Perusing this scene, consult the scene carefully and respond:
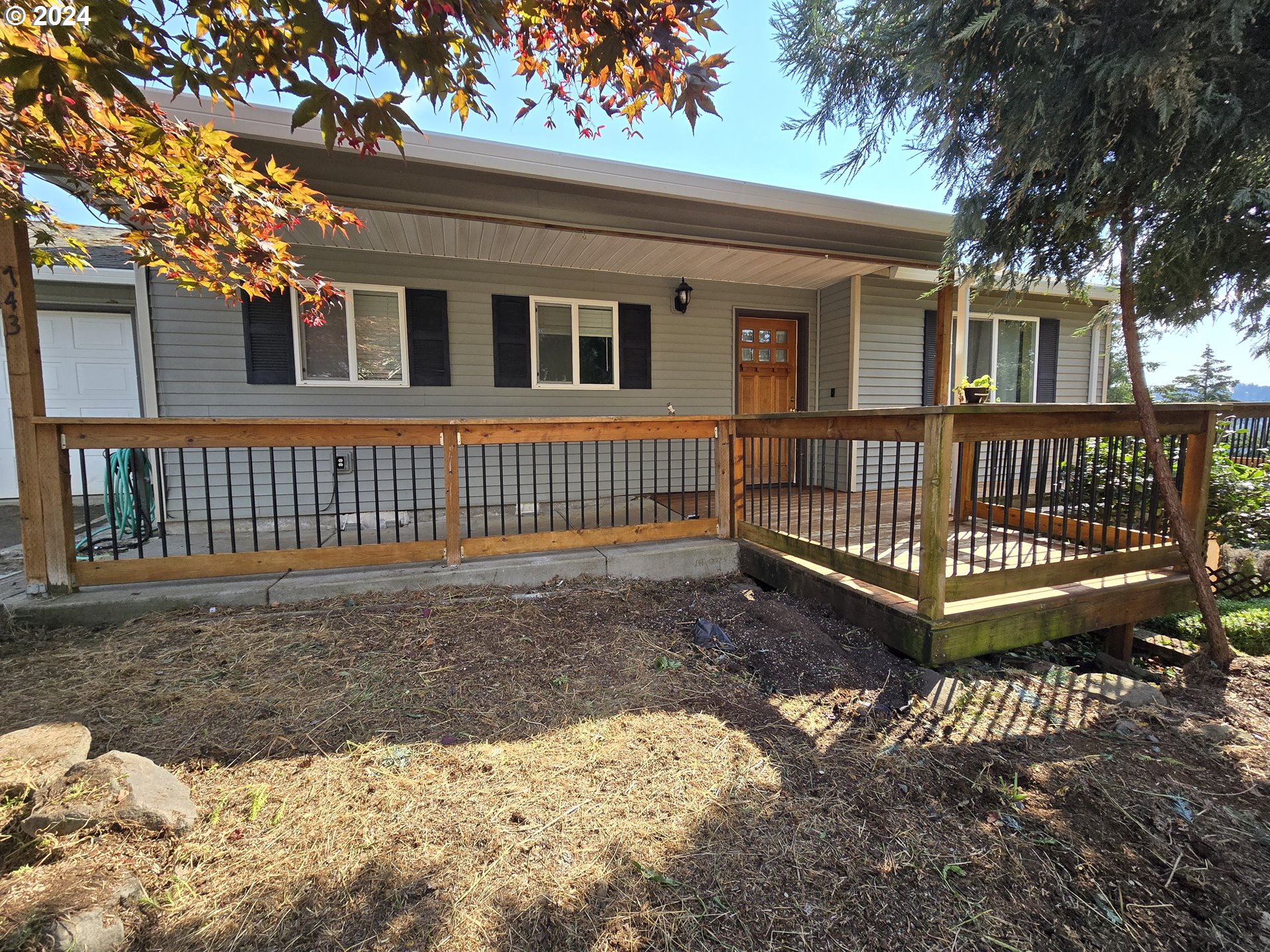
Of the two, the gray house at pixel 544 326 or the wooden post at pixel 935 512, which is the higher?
the gray house at pixel 544 326

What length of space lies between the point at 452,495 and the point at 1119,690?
3876 mm

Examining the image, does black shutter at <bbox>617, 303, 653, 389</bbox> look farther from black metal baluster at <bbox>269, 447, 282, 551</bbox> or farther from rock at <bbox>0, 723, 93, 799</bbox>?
rock at <bbox>0, 723, 93, 799</bbox>

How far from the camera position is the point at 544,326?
19.2 feet

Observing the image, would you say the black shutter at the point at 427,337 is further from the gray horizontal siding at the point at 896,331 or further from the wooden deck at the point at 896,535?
the gray horizontal siding at the point at 896,331

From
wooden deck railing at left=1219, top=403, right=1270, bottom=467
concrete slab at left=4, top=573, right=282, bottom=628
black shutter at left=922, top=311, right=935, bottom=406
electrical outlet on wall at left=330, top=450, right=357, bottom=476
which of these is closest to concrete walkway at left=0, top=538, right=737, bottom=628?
concrete slab at left=4, top=573, right=282, bottom=628

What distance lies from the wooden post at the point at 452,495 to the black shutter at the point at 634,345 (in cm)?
283

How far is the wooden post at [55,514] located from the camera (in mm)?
3080

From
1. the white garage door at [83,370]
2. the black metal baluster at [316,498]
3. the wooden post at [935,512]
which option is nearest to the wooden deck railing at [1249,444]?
the wooden post at [935,512]

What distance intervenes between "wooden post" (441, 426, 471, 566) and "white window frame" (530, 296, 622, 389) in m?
2.35

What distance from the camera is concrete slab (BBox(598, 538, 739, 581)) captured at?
388cm

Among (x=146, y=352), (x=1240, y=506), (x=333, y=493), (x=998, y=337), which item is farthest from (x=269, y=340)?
(x=998, y=337)

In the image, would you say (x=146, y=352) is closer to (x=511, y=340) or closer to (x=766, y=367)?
(x=511, y=340)

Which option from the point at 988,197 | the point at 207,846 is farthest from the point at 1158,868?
the point at 988,197

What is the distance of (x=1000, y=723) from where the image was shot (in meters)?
2.26
